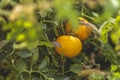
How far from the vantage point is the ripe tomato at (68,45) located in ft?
3.38

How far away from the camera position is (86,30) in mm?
1051

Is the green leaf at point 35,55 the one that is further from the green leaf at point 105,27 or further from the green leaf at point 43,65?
the green leaf at point 105,27

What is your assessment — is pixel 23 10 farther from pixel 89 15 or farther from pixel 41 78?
pixel 89 15

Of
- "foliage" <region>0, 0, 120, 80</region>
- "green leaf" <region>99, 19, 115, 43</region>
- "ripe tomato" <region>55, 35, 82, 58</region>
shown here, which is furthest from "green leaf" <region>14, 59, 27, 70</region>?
"green leaf" <region>99, 19, 115, 43</region>

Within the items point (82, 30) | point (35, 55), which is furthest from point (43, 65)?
point (82, 30)

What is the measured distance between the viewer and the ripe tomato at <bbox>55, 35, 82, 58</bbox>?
103 cm

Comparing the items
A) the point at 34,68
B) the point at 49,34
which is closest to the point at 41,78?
the point at 34,68

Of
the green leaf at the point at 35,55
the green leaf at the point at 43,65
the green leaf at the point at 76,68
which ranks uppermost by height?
the green leaf at the point at 35,55

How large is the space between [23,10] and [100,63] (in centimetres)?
84

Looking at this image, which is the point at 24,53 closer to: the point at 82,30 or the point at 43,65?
the point at 43,65

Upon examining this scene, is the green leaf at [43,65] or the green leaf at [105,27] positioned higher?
the green leaf at [105,27]

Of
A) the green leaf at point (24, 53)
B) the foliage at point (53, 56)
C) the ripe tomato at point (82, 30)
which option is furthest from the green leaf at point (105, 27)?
the green leaf at point (24, 53)

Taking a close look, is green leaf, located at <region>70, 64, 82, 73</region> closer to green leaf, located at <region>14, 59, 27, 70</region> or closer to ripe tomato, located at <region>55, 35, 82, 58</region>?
ripe tomato, located at <region>55, 35, 82, 58</region>

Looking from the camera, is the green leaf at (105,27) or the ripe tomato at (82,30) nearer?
the green leaf at (105,27)
